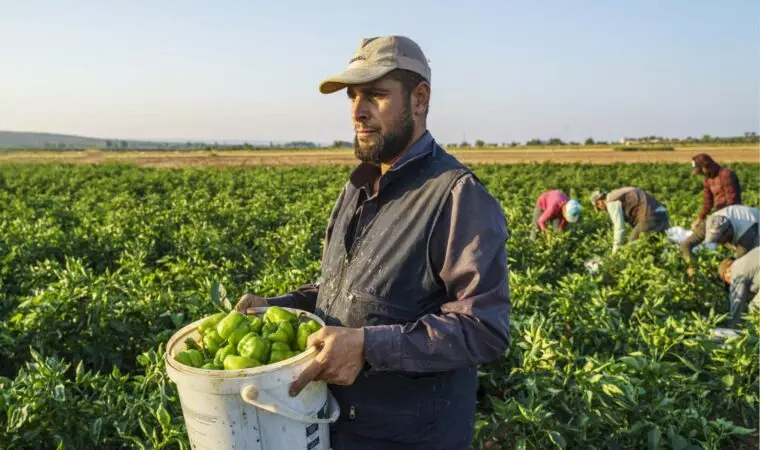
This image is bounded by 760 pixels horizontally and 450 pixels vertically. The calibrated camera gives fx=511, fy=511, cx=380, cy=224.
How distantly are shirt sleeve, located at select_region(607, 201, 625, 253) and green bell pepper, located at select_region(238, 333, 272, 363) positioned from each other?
620cm

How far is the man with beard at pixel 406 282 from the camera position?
175 cm

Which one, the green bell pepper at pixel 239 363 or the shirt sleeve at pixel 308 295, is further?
the shirt sleeve at pixel 308 295

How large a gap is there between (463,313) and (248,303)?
39.4 inches

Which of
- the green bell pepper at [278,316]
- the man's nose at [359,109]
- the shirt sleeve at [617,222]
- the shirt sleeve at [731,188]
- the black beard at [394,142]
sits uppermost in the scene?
the man's nose at [359,109]

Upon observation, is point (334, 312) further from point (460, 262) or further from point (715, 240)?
point (715, 240)

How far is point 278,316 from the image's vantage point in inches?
78.5

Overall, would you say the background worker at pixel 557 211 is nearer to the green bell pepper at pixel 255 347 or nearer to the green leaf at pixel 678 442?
the green leaf at pixel 678 442

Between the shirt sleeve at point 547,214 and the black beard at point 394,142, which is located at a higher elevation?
the black beard at point 394,142

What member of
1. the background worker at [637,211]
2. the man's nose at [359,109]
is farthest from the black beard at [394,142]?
the background worker at [637,211]

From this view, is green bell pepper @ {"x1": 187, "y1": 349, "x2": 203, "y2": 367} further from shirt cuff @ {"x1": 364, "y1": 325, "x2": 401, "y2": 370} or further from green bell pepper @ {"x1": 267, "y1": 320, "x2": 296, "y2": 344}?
shirt cuff @ {"x1": 364, "y1": 325, "x2": 401, "y2": 370}

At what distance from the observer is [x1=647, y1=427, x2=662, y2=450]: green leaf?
8.85ft

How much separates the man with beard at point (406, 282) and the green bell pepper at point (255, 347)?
174 mm

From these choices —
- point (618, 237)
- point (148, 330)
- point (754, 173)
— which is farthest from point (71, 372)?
point (754, 173)

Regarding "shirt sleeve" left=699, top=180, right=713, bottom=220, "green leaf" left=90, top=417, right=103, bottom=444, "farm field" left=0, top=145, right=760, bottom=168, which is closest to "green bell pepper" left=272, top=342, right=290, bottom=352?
"green leaf" left=90, top=417, right=103, bottom=444
